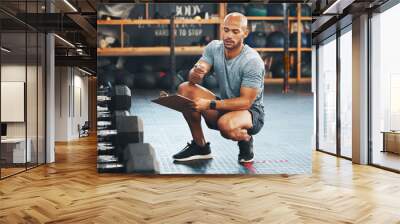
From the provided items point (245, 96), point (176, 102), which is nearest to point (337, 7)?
point (245, 96)

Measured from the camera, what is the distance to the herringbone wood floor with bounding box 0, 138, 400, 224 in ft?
13.7

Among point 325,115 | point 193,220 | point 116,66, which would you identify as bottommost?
point 193,220

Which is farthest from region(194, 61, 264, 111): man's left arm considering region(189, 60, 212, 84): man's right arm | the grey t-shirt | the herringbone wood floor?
the herringbone wood floor

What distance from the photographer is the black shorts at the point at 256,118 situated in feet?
21.6

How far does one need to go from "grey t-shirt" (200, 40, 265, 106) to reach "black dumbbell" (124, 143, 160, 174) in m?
1.42

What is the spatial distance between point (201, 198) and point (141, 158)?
6.13 ft

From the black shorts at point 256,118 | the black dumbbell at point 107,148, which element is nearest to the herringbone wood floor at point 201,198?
the black dumbbell at point 107,148

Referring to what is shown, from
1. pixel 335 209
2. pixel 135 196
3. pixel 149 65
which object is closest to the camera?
pixel 335 209

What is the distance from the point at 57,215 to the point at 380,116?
578cm

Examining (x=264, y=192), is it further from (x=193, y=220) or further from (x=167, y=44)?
(x=167, y=44)

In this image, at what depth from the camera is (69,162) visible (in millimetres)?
8617

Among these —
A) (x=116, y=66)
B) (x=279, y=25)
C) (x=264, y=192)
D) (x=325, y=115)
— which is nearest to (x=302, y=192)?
(x=264, y=192)

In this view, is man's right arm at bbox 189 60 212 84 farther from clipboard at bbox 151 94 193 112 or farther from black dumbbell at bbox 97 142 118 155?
black dumbbell at bbox 97 142 118 155

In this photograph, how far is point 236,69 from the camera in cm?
655
